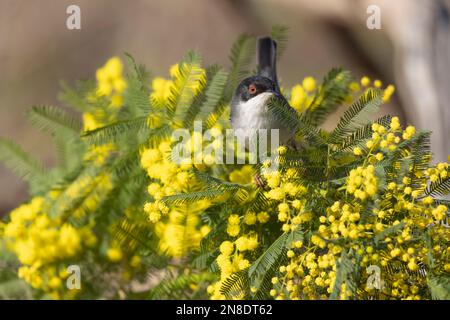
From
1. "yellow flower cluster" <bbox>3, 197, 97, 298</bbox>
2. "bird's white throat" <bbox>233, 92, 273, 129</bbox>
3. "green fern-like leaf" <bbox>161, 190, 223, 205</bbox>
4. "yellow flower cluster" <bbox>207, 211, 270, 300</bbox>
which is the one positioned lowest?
"yellow flower cluster" <bbox>3, 197, 97, 298</bbox>

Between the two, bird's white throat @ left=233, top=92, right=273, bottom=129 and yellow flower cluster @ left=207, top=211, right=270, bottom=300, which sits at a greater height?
Result: bird's white throat @ left=233, top=92, right=273, bottom=129

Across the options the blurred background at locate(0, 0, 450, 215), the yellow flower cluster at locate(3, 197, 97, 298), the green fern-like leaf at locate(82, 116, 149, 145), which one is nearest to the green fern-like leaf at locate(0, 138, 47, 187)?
the yellow flower cluster at locate(3, 197, 97, 298)

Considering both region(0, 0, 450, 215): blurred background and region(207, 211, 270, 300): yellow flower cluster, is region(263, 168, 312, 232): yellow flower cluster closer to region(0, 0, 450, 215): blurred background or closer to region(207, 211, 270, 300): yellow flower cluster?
region(207, 211, 270, 300): yellow flower cluster

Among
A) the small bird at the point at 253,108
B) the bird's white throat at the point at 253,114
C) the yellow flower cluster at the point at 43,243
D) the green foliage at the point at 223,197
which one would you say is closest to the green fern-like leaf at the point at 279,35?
the green foliage at the point at 223,197

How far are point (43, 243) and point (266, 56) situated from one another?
38.0 inches

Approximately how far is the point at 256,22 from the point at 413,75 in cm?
131

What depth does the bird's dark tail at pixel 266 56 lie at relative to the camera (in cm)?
207

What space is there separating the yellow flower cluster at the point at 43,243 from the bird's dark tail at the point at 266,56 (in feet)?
2.66

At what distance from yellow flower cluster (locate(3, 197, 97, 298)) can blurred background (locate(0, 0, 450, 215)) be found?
2.09 metres

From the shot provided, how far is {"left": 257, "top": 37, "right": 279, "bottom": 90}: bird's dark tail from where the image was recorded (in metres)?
2.07

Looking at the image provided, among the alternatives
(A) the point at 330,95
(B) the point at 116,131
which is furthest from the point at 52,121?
(A) the point at 330,95

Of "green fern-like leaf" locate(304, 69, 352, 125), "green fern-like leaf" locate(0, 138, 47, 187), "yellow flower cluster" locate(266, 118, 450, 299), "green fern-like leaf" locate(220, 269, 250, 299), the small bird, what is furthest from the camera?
"green fern-like leaf" locate(0, 138, 47, 187)

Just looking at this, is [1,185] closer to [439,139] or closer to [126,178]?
[126,178]

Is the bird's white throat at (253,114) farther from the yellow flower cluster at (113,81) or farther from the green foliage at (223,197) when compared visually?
the yellow flower cluster at (113,81)
